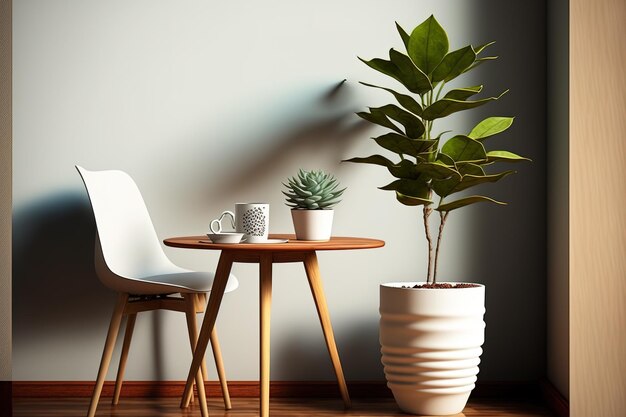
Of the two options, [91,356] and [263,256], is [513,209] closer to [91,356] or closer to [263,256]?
[263,256]

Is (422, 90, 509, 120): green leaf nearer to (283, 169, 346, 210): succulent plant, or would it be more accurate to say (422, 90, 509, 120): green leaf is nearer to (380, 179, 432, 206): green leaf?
(380, 179, 432, 206): green leaf

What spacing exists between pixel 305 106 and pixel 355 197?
41cm

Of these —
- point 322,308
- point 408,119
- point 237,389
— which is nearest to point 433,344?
point 322,308

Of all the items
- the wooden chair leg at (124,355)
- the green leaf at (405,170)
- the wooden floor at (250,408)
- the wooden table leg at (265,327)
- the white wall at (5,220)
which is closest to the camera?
the white wall at (5,220)

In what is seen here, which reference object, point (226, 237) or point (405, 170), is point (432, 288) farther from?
point (226, 237)

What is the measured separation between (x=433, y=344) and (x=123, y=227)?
1.19 m

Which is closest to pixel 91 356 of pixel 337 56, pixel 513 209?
pixel 337 56

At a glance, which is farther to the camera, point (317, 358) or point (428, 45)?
point (317, 358)

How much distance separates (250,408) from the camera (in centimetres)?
288

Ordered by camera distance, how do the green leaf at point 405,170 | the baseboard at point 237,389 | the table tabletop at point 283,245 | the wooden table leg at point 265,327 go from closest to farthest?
the table tabletop at point 283,245 → the wooden table leg at point 265,327 → the green leaf at point 405,170 → the baseboard at point 237,389

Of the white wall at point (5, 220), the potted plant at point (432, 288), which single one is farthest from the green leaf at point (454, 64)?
the white wall at point (5, 220)

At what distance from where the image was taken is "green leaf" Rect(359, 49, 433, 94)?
2.57 meters

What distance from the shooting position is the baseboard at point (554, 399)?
2.73 metres

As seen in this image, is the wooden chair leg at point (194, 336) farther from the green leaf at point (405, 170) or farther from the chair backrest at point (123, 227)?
the green leaf at point (405, 170)
